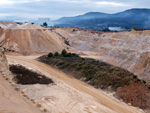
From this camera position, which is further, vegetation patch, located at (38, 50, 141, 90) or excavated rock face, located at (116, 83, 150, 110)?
vegetation patch, located at (38, 50, 141, 90)

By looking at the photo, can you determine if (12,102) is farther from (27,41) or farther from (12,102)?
(27,41)

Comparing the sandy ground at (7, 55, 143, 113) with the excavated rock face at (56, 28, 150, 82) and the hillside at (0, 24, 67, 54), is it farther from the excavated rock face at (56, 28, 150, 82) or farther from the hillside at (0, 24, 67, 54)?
the hillside at (0, 24, 67, 54)

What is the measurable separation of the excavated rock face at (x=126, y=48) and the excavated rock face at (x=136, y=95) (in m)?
15.3

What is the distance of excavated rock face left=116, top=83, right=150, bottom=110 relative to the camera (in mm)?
17469

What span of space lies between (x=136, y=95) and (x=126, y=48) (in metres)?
31.1

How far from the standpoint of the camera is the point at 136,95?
17953mm

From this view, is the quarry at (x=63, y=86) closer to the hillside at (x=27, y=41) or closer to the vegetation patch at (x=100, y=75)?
the hillside at (x=27, y=41)

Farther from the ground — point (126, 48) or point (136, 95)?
point (126, 48)

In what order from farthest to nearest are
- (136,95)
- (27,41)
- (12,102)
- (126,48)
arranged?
(27,41), (126,48), (136,95), (12,102)

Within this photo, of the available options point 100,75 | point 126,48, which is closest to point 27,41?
point 126,48

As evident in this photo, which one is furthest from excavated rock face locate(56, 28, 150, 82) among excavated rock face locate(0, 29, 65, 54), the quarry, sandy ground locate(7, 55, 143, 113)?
sandy ground locate(7, 55, 143, 113)

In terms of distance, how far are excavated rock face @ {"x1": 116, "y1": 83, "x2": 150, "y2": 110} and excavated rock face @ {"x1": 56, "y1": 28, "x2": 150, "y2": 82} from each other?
15.3 m

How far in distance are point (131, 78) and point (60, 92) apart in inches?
328

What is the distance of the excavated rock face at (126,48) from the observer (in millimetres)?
37931
